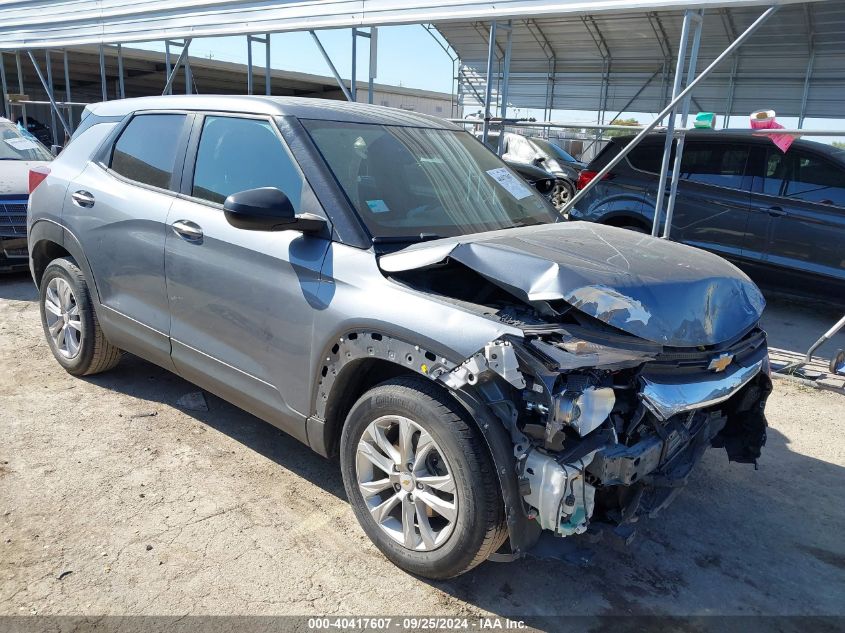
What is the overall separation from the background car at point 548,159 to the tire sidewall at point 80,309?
980 centimetres

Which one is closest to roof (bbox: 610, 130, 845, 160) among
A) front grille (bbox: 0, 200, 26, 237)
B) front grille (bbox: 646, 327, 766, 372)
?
front grille (bbox: 646, 327, 766, 372)

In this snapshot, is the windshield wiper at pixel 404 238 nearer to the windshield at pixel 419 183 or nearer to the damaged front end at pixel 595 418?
the windshield at pixel 419 183

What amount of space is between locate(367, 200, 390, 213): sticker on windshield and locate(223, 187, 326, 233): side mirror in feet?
1.22

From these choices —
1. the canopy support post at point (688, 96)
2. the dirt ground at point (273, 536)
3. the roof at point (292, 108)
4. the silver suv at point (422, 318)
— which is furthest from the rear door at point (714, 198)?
the roof at point (292, 108)

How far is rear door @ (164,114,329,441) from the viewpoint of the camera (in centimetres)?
297

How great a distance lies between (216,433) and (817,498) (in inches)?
133

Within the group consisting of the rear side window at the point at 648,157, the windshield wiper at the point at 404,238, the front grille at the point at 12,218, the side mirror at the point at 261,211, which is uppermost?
the rear side window at the point at 648,157

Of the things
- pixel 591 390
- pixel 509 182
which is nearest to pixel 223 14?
pixel 509 182

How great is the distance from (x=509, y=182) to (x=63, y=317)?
10.3 ft

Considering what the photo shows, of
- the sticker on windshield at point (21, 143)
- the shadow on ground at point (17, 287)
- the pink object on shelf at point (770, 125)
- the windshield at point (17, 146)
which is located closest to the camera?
the pink object on shelf at point (770, 125)

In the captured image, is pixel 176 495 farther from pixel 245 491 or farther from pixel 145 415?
pixel 145 415

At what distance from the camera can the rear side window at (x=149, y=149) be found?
147 inches

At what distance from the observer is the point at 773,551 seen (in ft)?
10.1

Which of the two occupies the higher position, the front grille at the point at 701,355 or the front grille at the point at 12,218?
the front grille at the point at 701,355
